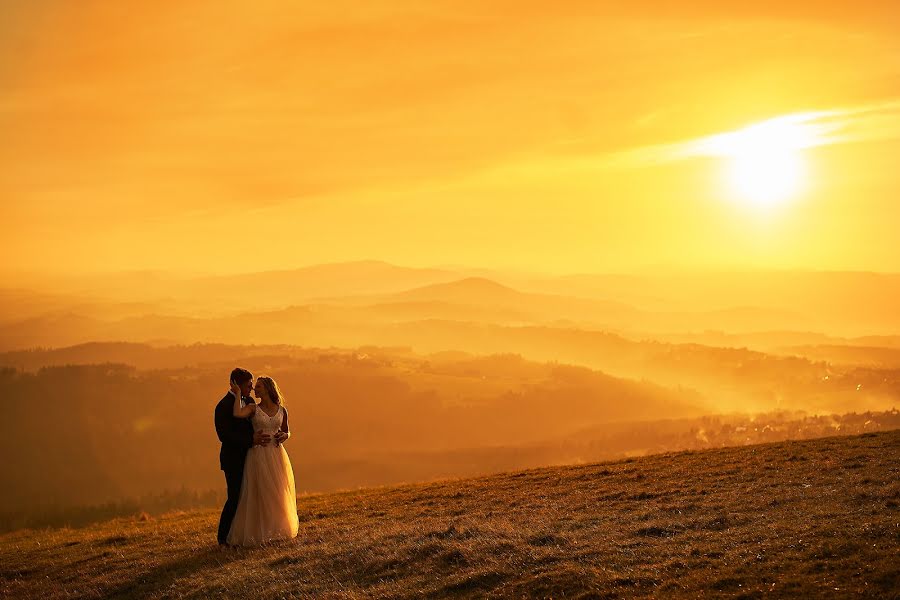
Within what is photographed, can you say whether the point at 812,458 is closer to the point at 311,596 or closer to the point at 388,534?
the point at 388,534

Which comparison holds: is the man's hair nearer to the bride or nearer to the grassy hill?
the bride

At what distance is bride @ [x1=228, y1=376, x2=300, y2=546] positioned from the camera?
60.7ft

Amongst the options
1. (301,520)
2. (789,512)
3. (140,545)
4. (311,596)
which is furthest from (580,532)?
(140,545)

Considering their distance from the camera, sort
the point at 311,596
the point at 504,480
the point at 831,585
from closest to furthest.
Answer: the point at 831,585 → the point at 311,596 → the point at 504,480

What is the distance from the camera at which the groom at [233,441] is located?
1828 centimetres

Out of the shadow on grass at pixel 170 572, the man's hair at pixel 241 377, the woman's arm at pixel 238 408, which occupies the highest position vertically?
the man's hair at pixel 241 377

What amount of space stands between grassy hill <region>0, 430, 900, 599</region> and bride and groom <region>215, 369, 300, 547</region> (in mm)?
617

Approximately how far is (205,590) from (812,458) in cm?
1837

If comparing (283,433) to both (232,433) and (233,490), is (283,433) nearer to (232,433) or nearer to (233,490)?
(232,433)

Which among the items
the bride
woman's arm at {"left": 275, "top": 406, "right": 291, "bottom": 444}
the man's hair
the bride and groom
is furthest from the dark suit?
woman's arm at {"left": 275, "top": 406, "right": 291, "bottom": 444}

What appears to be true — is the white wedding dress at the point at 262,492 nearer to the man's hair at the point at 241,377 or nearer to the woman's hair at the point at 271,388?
the woman's hair at the point at 271,388

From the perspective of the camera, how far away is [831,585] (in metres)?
11.3

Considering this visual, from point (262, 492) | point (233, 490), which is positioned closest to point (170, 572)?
point (233, 490)

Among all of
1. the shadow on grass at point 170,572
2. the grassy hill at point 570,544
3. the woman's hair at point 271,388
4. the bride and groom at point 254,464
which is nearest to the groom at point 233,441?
the bride and groom at point 254,464
